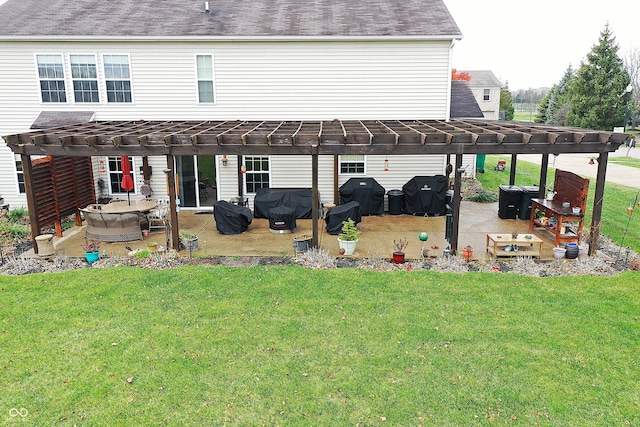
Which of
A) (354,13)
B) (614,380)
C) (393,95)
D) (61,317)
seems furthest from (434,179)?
(61,317)

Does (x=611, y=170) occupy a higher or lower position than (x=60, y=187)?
lower

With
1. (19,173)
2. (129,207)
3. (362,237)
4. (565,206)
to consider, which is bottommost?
(362,237)

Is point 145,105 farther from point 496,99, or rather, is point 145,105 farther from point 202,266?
point 496,99

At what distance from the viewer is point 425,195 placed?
14.7m

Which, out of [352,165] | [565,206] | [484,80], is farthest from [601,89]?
[565,206]

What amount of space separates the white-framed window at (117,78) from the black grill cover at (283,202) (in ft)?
18.8

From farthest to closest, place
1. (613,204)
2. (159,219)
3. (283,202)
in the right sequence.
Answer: (613,204) → (283,202) → (159,219)

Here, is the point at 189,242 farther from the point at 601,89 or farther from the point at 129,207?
the point at 601,89

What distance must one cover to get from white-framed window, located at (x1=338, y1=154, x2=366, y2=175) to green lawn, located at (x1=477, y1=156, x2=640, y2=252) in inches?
282

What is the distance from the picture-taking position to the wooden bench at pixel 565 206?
434 inches

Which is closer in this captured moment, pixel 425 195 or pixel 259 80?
pixel 425 195

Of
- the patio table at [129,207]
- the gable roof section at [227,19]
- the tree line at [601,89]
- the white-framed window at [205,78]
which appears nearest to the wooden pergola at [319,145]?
the patio table at [129,207]

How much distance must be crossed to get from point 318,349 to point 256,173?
9.66 m

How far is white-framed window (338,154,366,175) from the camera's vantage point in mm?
15734
